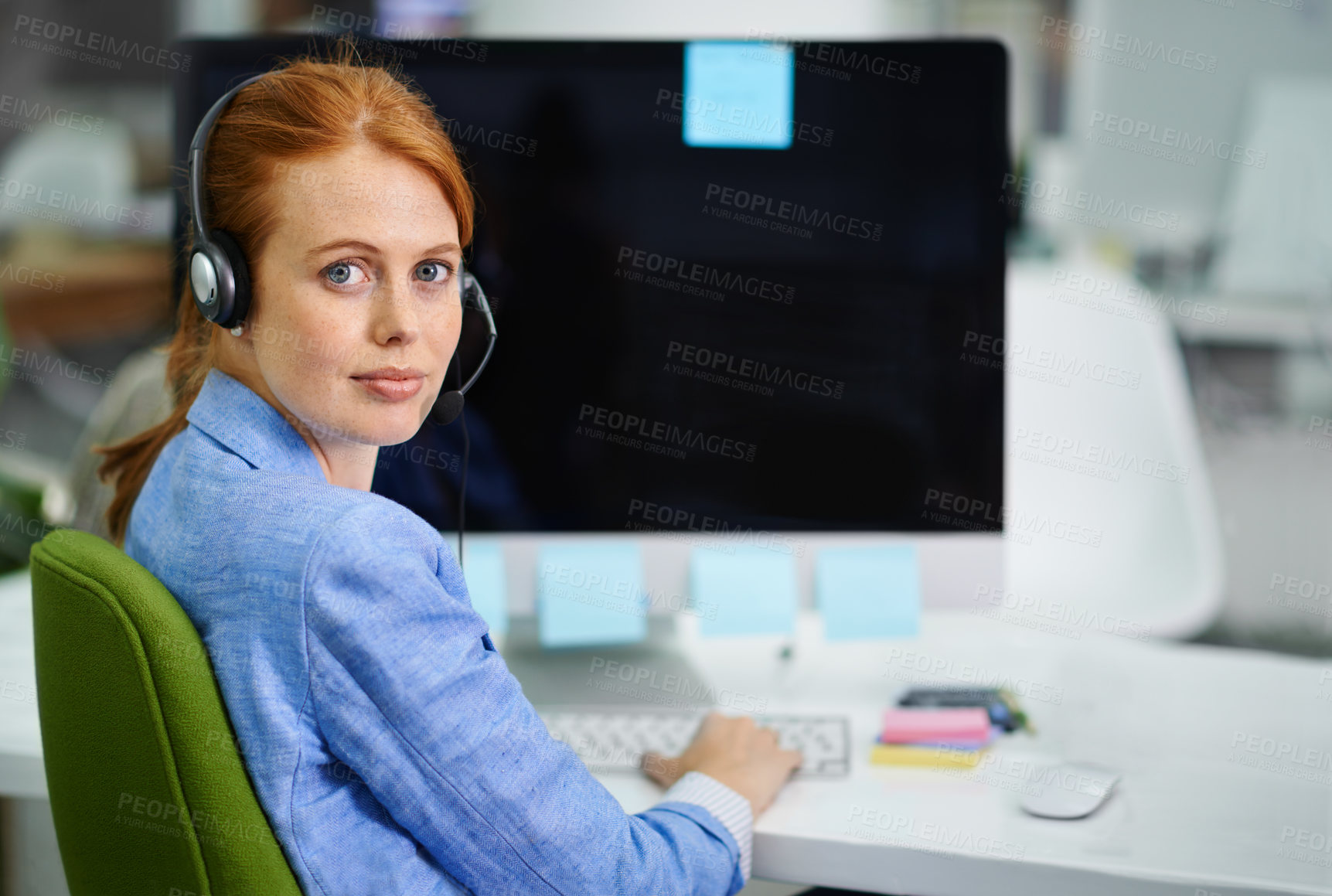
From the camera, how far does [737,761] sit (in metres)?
0.97

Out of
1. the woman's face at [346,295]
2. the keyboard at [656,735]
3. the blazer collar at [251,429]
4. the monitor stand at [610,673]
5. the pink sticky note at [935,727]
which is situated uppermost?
the woman's face at [346,295]

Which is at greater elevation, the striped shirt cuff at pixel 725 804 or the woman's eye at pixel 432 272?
the woman's eye at pixel 432 272

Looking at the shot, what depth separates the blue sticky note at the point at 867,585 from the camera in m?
1.24

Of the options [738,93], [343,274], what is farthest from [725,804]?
[738,93]

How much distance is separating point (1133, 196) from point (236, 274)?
483 cm

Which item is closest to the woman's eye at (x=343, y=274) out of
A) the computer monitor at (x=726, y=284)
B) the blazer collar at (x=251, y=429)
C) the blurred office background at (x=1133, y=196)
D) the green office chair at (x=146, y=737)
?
the blazer collar at (x=251, y=429)

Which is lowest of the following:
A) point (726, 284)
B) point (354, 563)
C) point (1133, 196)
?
point (354, 563)

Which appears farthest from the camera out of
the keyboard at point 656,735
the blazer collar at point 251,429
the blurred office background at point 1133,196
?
the blurred office background at point 1133,196

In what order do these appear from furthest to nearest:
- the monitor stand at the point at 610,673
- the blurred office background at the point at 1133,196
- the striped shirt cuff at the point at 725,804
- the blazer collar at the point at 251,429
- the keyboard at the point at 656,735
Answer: the blurred office background at the point at 1133,196
the monitor stand at the point at 610,673
the keyboard at the point at 656,735
the striped shirt cuff at the point at 725,804
the blazer collar at the point at 251,429

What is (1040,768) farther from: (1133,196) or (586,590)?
(1133,196)

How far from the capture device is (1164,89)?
4723mm

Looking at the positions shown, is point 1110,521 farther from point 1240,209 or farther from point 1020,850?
point 1240,209

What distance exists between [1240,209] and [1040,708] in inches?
149

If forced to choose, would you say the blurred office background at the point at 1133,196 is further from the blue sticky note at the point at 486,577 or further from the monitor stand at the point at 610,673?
the blue sticky note at the point at 486,577
